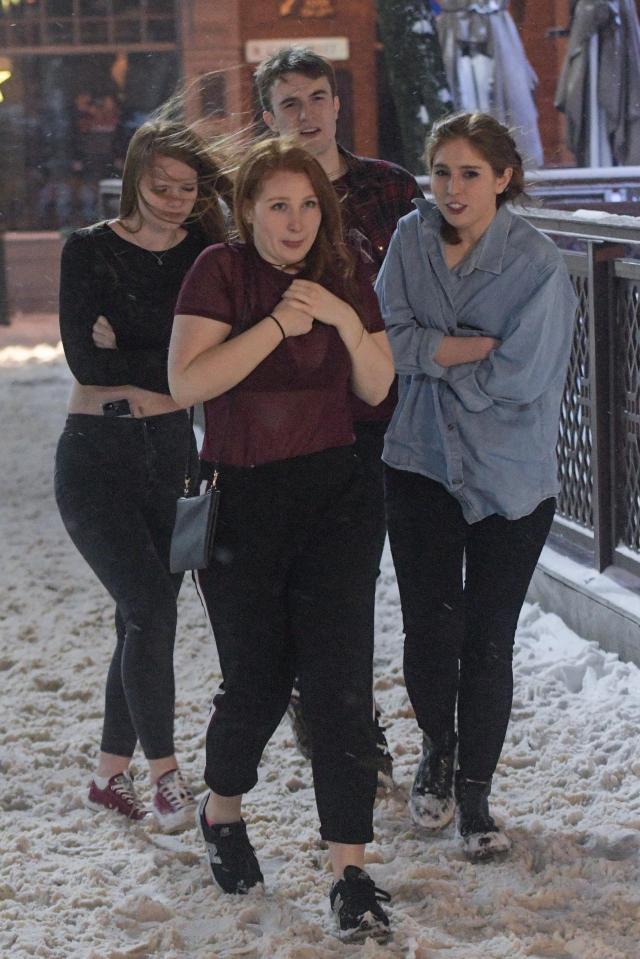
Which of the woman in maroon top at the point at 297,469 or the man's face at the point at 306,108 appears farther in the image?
the man's face at the point at 306,108

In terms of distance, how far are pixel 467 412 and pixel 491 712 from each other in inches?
29.9

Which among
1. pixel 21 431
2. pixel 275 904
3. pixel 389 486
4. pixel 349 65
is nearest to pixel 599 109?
pixel 21 431

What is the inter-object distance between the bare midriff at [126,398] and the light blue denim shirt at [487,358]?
61 cm

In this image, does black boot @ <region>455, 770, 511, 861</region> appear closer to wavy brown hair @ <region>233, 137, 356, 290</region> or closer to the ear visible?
wavy brown hair @ <region>233, 137, 356, 290</region>

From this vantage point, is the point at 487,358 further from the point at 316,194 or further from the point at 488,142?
the point at 316,194

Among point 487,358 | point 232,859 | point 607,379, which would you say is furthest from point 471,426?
point 607,379

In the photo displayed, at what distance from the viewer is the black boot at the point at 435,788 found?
3893 mm

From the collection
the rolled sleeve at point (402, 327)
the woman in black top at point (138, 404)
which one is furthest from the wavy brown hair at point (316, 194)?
the woman in black top at point (138, 404)

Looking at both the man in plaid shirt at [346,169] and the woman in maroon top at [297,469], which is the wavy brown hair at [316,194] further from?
the man in plaid shirt at [346,169]

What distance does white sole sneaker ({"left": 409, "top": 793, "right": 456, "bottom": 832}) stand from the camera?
12.8 ft

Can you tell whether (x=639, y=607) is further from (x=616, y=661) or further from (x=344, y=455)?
(x=344, y=455)

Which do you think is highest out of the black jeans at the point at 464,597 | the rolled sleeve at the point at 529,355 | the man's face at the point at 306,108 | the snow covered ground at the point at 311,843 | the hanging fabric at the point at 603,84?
the hanging fabric at the point at 603,84

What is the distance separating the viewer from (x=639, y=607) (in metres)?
5.18

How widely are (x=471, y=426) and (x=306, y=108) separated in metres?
0.98
